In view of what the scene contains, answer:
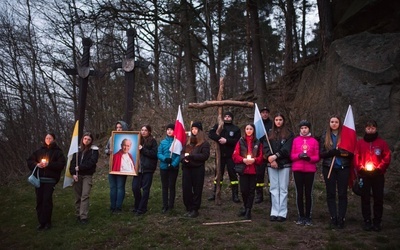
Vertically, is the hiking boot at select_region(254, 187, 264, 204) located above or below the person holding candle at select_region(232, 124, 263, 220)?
below

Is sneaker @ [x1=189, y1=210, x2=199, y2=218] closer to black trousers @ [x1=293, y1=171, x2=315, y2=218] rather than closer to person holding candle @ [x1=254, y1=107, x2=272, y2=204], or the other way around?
person holding candle @ [x1=254, y1=107, x2=272, y2=204]

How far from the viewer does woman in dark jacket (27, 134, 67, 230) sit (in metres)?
6.59

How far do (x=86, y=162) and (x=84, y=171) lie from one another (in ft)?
0.64

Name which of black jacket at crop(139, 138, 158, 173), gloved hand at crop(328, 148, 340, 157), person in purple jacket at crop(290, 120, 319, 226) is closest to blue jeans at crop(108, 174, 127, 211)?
black jacket at crop(139, 138, 158, 173)

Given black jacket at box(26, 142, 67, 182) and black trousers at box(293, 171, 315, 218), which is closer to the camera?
black trousers at box(293, 171, 315, 218)

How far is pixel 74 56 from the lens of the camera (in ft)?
60.4

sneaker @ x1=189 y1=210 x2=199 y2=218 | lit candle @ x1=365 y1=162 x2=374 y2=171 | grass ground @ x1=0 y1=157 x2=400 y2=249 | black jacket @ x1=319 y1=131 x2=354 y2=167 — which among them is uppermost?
black jacket @ x1=319 y1=131 x2=354 y2=167

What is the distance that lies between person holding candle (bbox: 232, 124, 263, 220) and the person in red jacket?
6.07 feet

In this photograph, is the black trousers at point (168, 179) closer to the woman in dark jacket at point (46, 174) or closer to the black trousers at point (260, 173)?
the black trousers at point (260, 173)

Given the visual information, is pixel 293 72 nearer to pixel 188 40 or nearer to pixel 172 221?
pixel 188 40

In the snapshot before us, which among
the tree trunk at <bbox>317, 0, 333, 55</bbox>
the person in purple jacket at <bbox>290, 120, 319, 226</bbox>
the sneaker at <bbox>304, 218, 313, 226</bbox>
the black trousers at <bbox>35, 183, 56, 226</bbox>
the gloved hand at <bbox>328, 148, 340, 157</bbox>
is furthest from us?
the tree trunk at <bbox>317, 0, 333, 55</bbox>

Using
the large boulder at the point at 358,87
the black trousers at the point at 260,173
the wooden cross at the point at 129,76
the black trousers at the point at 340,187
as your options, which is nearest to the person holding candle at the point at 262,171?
the black trousers at the point at 260,173

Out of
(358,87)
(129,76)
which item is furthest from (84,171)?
(358,87)

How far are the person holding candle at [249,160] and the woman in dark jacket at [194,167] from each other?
2.39 feet
